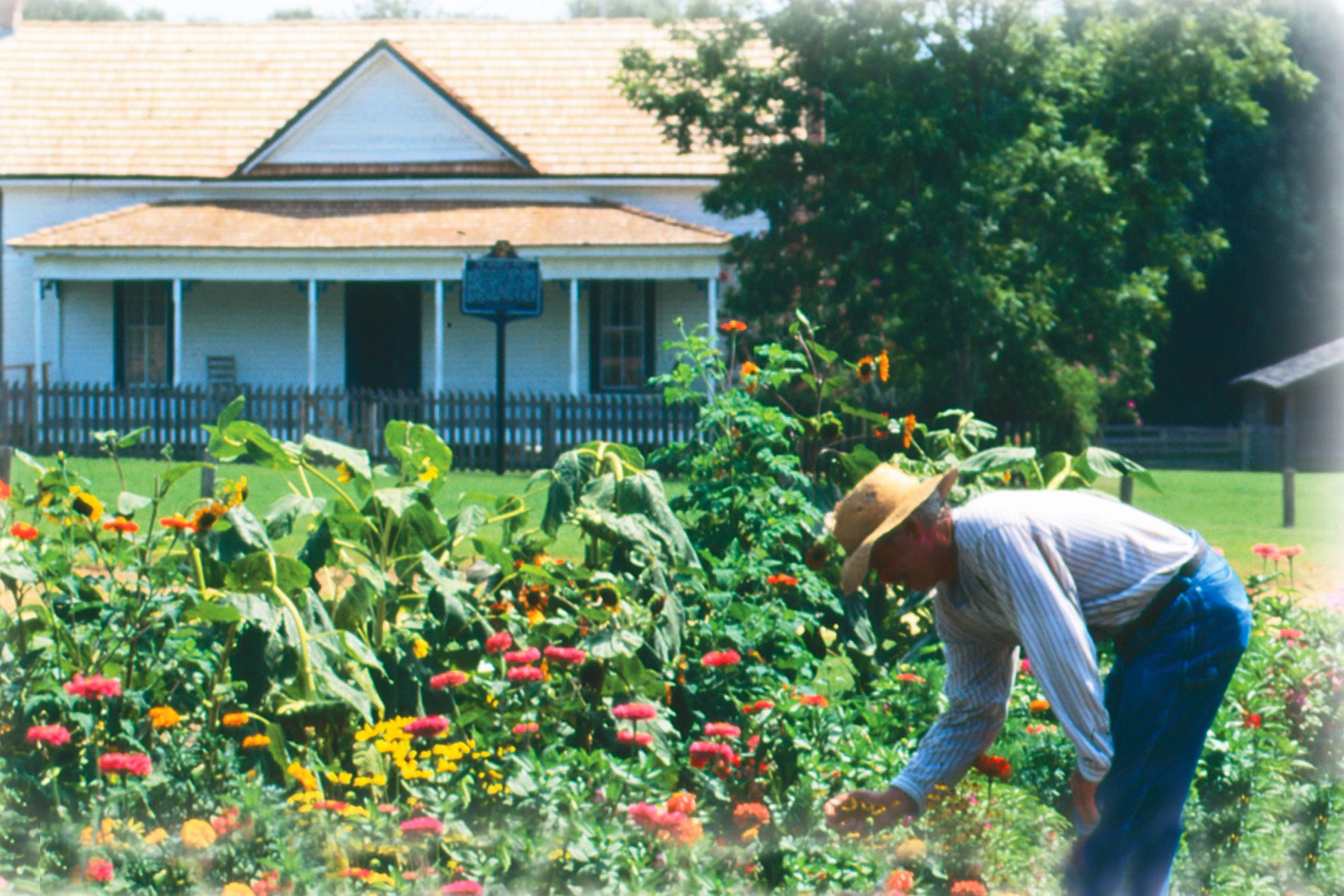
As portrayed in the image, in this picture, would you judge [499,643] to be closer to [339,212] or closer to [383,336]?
[339,212]

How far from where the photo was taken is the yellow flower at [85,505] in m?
4.25

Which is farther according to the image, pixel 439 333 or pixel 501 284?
pixel 439 333

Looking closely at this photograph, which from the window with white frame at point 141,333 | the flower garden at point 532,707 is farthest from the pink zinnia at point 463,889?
the window with white frame at point 141,333

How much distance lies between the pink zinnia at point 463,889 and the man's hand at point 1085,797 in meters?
1.28

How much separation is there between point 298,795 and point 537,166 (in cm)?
2129

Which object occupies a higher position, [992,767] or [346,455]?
[346,455]

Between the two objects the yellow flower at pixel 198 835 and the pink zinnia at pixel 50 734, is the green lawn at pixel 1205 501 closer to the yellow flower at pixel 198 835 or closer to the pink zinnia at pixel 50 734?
the pink zinnia at pixel 50 734

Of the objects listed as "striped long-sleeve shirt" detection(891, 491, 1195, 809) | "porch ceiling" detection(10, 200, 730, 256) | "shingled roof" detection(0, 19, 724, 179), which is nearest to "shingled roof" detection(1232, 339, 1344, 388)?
"shingled roof" detection(0, 19, 724, 179)

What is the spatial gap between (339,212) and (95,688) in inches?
839

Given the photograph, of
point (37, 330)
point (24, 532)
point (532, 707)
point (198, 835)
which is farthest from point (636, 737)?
point (37, 330)

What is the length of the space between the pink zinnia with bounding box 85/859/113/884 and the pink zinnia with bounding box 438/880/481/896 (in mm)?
762

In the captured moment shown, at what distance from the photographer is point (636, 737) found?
3.92 m

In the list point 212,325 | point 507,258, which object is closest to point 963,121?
point 507,258

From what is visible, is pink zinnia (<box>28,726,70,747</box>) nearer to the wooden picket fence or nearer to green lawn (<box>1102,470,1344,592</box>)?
green lawn (<box>1102,470,1344,592</box>)
